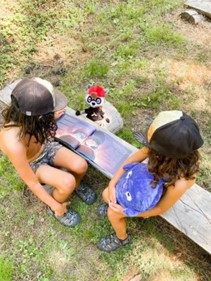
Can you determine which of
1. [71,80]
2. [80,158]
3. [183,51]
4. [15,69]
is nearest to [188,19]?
[183,51]

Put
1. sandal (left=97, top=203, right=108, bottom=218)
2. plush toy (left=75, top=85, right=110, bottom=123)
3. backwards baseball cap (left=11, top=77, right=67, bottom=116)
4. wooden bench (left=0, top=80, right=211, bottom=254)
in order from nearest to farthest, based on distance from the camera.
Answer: backwards baseball cap (left=11, top=77, right=67, bottom=116), wooden bench (left=0, top=80, right=211, bottom=254), sandal (left=97, top=203, right=108, bottom=218), plush toy (left=75, top=85, right=110, bottom=123)

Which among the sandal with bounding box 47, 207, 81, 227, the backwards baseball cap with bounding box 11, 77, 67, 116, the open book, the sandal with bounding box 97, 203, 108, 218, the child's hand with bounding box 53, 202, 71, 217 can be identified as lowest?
the sandal with bounding box 47, 207, 81, 227

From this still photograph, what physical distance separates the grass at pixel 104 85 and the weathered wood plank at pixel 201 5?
0.52 ft

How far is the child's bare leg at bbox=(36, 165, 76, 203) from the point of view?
2576 mm

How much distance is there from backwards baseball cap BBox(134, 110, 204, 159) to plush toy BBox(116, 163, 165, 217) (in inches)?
12.3

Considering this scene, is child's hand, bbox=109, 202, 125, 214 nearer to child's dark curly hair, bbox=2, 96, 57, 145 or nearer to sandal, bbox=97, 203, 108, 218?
sandal, bbox=97, 203, 108, 218

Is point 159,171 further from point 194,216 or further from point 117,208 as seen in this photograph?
point 194,216

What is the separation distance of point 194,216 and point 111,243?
677mm

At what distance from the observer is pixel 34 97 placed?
6.86 ft

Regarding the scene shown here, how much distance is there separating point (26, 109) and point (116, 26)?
108 inches

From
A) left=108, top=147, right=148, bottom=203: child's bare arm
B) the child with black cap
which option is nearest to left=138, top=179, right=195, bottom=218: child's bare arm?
the child with black cap

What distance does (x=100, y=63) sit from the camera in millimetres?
4016

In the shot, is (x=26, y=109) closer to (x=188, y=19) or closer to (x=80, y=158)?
(x=80, y=158)

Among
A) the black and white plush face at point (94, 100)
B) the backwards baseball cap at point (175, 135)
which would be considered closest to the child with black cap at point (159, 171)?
the backwards baseball cap at point (175, 135)
